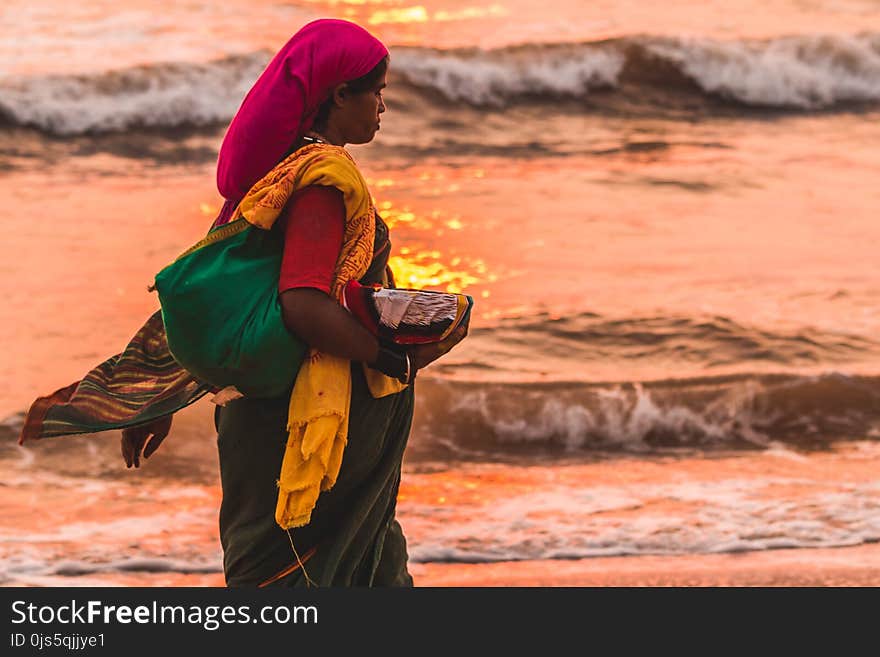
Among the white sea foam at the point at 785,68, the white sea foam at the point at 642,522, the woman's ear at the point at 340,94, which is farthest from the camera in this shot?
the white sea foam at the point at 785,68

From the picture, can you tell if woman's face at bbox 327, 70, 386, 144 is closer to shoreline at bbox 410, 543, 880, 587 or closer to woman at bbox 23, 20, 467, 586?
woman at bbox 23, 20, 467, 586

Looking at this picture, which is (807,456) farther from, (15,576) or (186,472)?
(15,576)

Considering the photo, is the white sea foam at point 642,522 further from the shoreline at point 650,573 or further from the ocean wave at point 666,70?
the ocean wave at point 666,70

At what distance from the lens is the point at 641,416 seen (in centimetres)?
624

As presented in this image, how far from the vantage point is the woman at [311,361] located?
271cm

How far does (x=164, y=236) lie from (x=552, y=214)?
2.38 m

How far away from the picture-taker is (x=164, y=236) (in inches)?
344

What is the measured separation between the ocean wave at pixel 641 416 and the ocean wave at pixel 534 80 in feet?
22.8

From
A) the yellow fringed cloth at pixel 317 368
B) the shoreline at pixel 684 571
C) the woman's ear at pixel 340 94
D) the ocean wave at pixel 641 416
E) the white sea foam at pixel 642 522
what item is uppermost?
the woman's ear at pixel 340 94

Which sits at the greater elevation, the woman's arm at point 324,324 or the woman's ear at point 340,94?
the woman's ear at point 340,94

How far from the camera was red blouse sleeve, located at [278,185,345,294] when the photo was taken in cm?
268

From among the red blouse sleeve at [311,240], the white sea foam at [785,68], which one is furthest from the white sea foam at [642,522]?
the white sea foam at [785,68]

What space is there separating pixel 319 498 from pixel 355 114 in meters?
0.76

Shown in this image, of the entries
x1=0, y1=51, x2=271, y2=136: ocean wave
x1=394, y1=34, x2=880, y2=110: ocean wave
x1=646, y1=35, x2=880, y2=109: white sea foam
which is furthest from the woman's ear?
x1=646, y1=35, x2=880, y2=109: white sea foam
